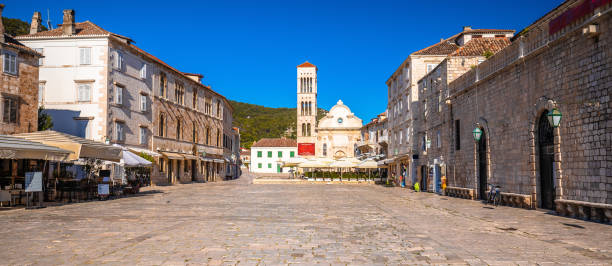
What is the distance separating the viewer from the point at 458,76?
25141 millimetres

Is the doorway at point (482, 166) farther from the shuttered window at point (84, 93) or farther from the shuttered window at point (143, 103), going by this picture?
the shuttered window at point (143, 103)

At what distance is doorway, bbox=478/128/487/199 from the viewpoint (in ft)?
A: 67.3

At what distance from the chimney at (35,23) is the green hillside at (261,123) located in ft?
263

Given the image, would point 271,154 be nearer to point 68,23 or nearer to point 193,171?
point 193,171

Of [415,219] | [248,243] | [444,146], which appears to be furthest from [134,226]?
[444,146]

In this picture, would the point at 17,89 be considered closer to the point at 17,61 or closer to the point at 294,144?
the point at 17,61

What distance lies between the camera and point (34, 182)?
14.7m

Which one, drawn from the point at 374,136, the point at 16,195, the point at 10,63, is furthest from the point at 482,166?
the point at 374,136

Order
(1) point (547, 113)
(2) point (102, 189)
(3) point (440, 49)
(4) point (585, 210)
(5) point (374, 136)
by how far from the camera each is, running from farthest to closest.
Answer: (5) point (374, 136), (3) point (440, 49), (2) point (102, 189), (1) point (547, 113), (4) point (585, 210)

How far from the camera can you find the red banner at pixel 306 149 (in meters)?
83.0

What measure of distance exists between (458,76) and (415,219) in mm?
14845

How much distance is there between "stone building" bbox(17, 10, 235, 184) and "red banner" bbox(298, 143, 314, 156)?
40.6m

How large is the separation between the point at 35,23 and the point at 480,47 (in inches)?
1246

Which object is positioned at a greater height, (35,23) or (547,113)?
(35,23)
